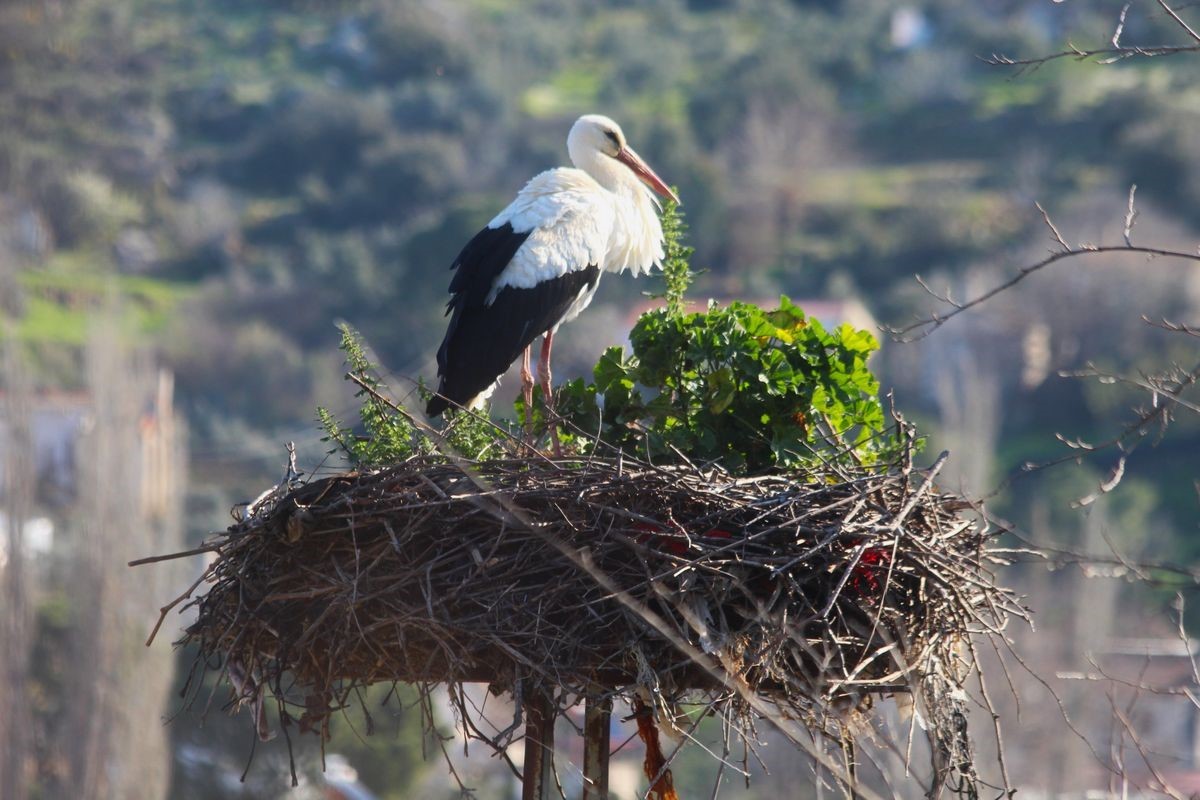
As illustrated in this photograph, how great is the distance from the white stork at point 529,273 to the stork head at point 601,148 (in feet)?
0.78

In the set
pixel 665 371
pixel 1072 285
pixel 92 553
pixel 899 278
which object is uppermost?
pixel 899 278

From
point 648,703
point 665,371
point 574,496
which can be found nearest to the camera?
point 648,703

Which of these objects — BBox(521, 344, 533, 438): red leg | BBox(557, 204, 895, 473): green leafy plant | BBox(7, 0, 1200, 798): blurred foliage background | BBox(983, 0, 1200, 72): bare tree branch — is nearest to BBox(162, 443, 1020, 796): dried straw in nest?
BBox(557, 204, 895, 473): green leafy plant

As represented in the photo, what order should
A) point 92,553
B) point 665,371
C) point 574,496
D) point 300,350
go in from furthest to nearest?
point 300,350
point 92,553
point 665,371
point 574,496

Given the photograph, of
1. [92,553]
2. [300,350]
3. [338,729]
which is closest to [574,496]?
[338,729]

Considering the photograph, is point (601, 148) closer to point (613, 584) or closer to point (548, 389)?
point (548, 389)

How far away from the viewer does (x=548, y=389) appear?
6.18m

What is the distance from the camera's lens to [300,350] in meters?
35.8

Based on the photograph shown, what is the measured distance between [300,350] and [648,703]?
105 ft

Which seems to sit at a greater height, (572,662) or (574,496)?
(574,496)

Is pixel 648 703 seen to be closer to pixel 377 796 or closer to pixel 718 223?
pixel 377 796

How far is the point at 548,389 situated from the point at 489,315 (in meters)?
0.48

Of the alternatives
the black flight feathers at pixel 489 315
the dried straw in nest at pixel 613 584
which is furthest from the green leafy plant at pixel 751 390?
the black flight feathers at pixel 489 315

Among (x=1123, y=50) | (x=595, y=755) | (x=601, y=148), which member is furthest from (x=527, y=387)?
(x=1123, y=50)
